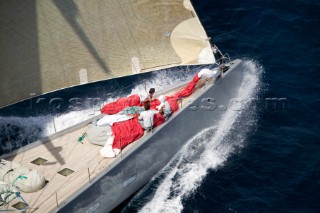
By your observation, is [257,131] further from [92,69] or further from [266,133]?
[92,69]

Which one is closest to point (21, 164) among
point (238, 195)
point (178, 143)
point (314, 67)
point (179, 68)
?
point (178, 143)

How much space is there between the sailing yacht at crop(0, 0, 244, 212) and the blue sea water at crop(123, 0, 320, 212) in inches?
47.4

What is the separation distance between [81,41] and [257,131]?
676 cm

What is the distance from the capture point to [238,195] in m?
16.6

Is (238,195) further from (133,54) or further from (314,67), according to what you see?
(314,67)

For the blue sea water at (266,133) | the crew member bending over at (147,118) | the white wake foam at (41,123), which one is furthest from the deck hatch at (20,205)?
the crew member bending over at (147,118)

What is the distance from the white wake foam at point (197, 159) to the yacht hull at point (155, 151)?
0.30 meters

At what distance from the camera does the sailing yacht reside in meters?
15.4

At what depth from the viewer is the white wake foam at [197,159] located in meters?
16.8

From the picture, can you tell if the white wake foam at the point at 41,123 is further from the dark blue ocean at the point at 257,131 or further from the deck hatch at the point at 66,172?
the deck hatch at the point at 66,172

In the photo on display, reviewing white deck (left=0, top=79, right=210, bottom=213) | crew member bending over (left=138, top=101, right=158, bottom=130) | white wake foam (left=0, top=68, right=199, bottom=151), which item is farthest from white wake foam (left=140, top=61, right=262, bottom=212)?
white wake foam (left=0, top=68, right=199, bottom=151)

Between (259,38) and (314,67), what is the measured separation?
9.62 feet

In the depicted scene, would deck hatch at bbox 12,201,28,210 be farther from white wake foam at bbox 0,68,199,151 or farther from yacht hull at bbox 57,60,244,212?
white wake foam at bbox 0,68,199,151

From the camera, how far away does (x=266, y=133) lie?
61.7 ft
